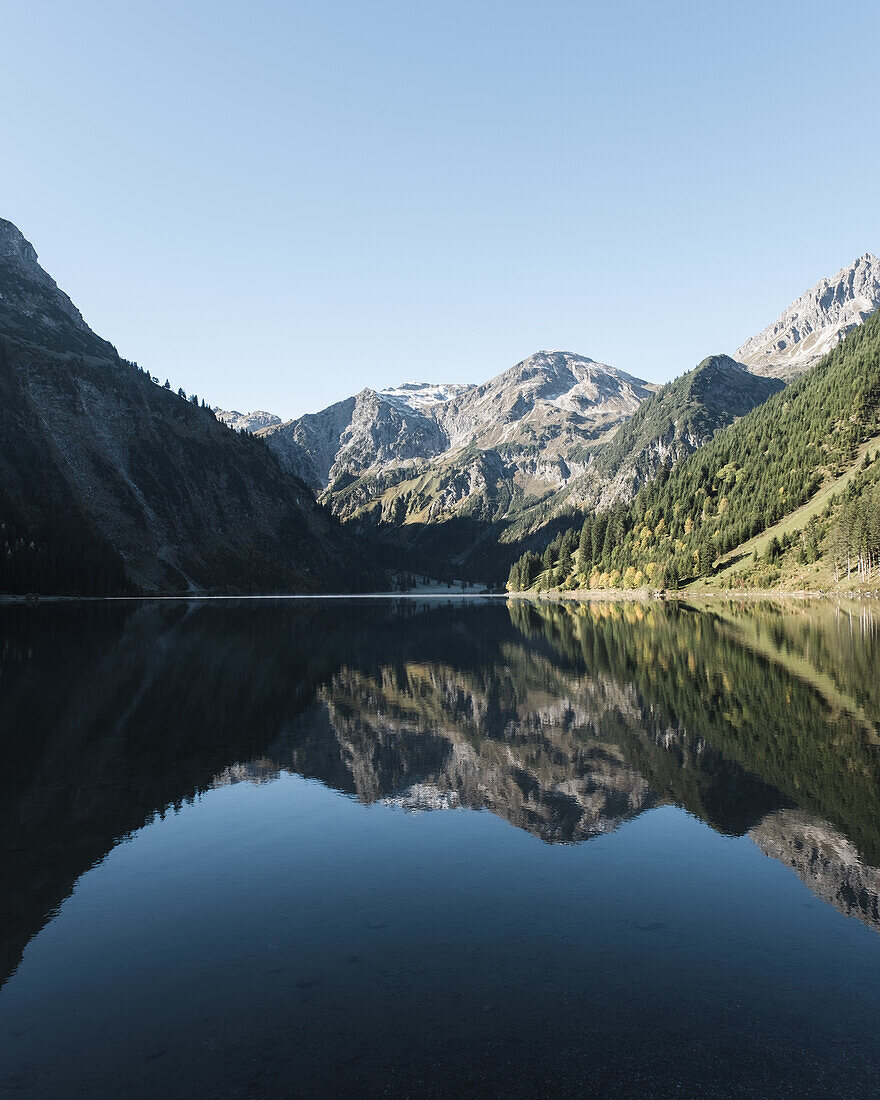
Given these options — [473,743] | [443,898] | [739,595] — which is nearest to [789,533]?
[739,595]

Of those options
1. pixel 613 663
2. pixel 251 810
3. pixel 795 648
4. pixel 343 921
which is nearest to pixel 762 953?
pixel 343 921

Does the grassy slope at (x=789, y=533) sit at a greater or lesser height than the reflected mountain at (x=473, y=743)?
greater

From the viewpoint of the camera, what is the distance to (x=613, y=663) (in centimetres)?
5219

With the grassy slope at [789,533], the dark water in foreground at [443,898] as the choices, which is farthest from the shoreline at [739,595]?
the dark water in foreground at [443,898]

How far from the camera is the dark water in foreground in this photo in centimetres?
941

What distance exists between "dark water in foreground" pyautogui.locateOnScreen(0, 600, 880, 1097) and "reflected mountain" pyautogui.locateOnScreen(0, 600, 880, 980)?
174mm

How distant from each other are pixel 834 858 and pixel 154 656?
55507mm

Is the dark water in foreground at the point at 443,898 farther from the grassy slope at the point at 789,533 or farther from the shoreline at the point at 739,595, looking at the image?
the grassy slope at the point at 789,533

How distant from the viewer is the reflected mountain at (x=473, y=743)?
59.5ft

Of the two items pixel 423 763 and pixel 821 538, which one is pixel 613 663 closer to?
pixel 423 763

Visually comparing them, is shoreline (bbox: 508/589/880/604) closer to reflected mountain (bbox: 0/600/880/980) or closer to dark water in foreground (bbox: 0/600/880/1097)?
reflected mountain (bbox: 0/600/880/980)

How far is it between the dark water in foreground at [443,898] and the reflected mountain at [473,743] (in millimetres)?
174

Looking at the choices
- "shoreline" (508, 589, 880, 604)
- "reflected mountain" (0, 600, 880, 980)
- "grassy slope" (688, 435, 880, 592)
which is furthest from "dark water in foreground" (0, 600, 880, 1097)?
"grassy slope" (688, 435, 880, 592)

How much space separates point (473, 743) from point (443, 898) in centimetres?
1423
